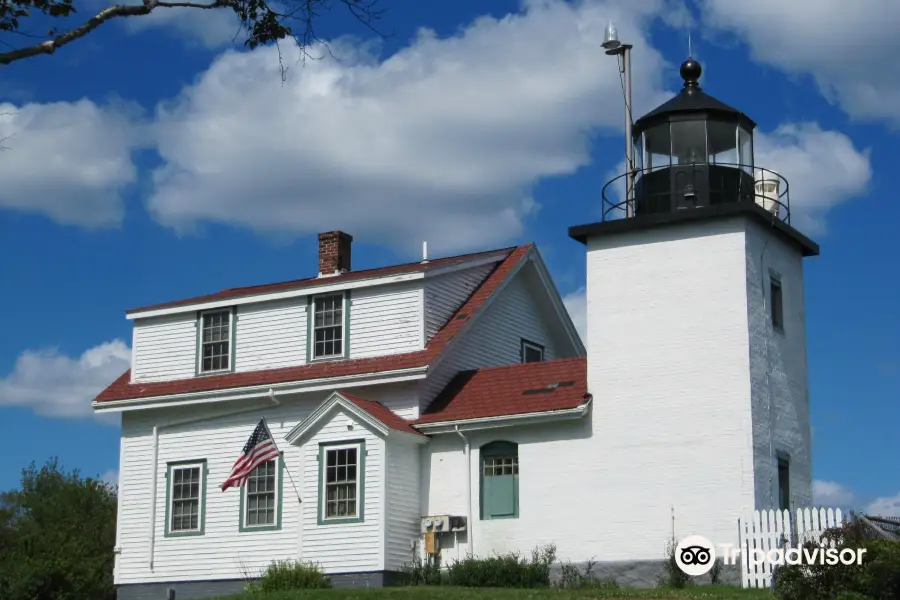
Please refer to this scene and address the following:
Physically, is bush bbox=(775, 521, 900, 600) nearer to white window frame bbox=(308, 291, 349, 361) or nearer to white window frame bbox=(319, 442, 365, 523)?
white window frame bbox=(319, 442, 365, 523)

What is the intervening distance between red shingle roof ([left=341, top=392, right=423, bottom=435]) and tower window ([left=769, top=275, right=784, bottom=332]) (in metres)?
7.10

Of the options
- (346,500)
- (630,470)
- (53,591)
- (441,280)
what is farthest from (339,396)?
(53,591)

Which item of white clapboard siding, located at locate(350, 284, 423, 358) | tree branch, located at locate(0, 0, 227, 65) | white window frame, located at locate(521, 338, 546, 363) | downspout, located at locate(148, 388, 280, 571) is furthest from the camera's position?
white window frame, located at locate(521, 338, 546, 363)

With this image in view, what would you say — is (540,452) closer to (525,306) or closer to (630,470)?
(630,470)

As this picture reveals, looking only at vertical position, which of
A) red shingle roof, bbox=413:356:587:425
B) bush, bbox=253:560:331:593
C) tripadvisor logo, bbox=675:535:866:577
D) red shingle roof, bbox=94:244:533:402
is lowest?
bush, bbox=253:560:331:593

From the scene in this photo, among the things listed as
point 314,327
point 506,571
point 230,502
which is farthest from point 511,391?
point 230,502

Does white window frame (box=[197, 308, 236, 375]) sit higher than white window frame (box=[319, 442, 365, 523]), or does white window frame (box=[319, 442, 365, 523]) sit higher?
white window frame (box=[197, 308, 236, 375])

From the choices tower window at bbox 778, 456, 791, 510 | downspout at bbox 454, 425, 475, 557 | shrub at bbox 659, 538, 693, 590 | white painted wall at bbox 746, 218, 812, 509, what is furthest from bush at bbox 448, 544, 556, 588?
tower window at bbox 778, 456, 791, 510

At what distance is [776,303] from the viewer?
24953 millimetres

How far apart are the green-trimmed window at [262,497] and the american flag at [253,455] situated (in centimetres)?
82

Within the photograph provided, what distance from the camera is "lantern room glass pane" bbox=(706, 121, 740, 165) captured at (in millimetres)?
24891

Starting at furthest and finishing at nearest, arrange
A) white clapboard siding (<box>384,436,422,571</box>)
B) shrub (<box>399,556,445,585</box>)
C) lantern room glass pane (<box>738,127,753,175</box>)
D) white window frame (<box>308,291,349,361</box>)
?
white window frame (<box>308,291,349,361</box>) < white clapboard siding (<box>384,436,422,571</box>) < lantern room glass pane (<box>738,127,753,175</box>) < shrub (<box>399,556,445,585</box>)

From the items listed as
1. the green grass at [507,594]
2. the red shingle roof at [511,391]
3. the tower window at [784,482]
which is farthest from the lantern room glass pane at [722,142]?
the green grass at [507,594]

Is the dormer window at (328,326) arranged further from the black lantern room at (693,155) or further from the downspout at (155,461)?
the black lantern room at (693,155)
